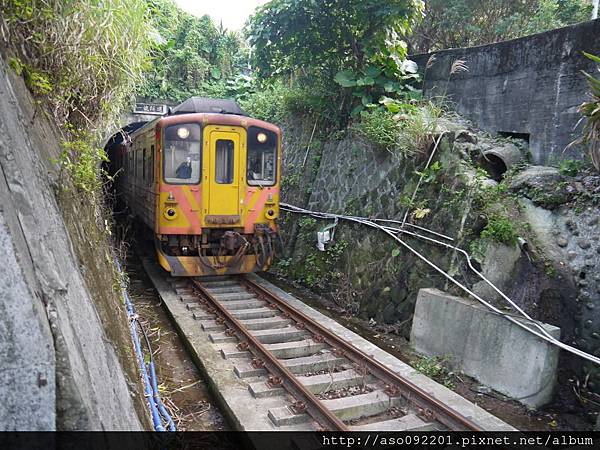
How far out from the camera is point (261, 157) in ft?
26.1

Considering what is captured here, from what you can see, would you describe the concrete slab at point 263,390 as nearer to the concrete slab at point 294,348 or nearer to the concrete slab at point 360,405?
the concrete slab at point 360,405

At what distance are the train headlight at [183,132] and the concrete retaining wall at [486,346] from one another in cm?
435

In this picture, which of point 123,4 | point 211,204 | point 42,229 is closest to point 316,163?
point 211,204

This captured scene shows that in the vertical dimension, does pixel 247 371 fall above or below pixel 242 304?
above

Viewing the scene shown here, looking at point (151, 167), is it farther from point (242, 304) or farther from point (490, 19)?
point (490, 19)

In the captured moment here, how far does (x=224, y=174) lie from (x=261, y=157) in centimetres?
74

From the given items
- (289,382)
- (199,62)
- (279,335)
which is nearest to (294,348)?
(279,335)

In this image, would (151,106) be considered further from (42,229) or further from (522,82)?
(42,229)

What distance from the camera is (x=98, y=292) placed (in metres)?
3.16

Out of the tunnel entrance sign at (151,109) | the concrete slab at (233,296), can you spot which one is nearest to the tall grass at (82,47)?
the concrete slab at (233,296)

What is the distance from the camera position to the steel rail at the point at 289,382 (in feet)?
12.1

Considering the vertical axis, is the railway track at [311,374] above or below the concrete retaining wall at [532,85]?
below

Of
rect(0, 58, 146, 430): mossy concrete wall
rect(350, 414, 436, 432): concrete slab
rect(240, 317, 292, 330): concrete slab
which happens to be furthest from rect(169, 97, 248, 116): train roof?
rect(350, 414, 436, 432): concrete slab

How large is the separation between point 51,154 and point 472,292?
4393 millimetres
